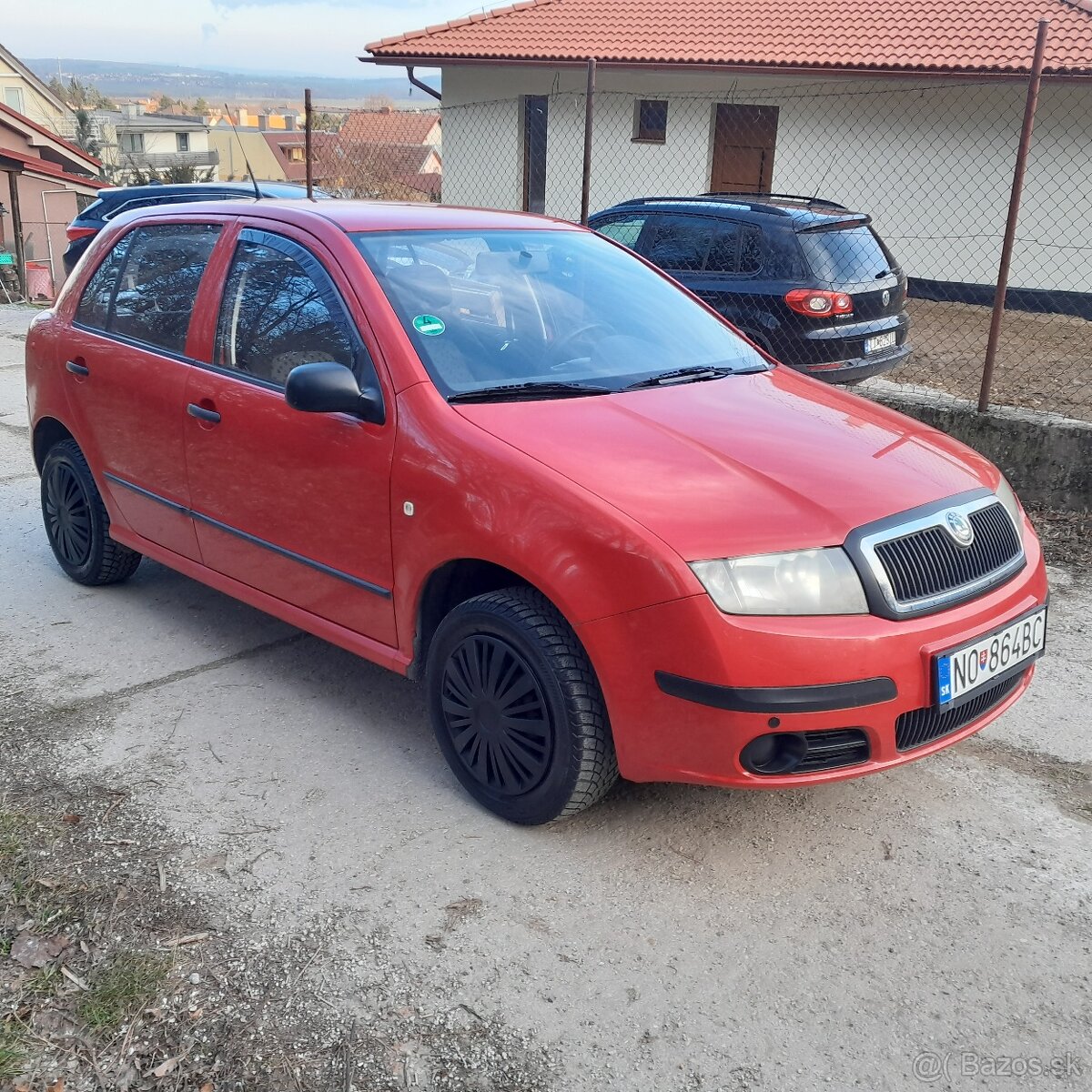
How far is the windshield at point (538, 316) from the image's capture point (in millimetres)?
3398

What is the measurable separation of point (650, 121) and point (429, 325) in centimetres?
1735

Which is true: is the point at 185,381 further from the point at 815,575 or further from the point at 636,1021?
the point at 636,1021

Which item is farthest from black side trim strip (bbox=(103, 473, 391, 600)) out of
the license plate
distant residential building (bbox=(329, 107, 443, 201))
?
distant residential building (bbox=(329, 107, 443, 201))

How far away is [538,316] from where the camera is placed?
3.68 m

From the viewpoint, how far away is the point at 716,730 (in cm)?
270

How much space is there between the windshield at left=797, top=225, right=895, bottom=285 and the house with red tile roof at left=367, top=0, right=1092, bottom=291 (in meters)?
7.71

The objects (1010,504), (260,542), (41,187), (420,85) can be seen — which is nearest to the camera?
(1010,504)

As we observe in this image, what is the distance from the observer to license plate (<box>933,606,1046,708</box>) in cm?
281

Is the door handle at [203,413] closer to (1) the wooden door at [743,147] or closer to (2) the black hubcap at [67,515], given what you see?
(2) the black hubcap at [67,515]

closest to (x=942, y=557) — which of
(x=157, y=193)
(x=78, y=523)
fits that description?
(x=78, y=523)

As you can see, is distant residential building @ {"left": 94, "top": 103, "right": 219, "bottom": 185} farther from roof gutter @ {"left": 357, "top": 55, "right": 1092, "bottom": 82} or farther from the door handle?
the door handle

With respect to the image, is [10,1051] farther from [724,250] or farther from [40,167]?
[40,167]

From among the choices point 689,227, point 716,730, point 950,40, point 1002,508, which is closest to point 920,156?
point 950,40

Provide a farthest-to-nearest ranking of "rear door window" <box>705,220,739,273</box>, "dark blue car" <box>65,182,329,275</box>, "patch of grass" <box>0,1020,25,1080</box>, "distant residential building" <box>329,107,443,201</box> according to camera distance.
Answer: "distant residential building" <box>329,107,443,201</box>
"dark blue car" <box>65,182,329,275</box>
"rear door window" <box>705,220,739,273</box>
"patch of grass" <box>0,1020,25,1080</box>
